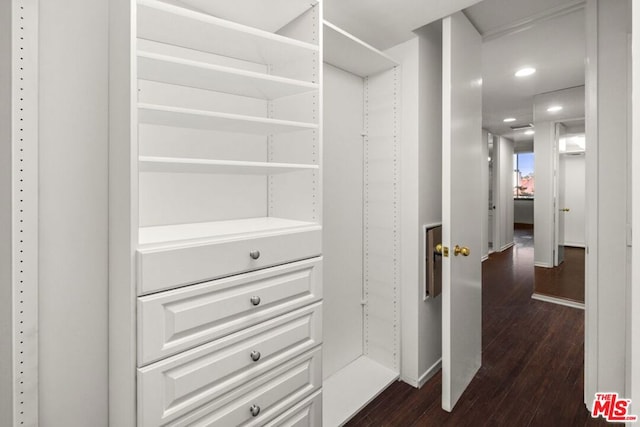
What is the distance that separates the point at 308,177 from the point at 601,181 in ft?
5.74

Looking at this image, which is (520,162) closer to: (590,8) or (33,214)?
(590,8)

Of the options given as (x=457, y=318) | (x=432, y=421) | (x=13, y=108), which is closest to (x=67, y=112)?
(x=13, y=108)

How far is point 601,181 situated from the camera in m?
1.83

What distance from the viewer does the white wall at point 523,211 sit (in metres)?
7.03

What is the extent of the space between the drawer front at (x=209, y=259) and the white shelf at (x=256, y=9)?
3.26ft

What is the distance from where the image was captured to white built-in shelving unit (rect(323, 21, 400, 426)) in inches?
81.1

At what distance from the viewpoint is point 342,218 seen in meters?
2.17

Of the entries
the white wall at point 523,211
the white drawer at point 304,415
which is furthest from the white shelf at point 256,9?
the white wall at point 523,211

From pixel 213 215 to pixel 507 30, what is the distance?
2.39 metres

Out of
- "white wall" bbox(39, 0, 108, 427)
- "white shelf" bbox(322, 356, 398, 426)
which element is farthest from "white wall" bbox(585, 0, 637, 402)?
"white wall" bbox(39, 0, 108, 427)

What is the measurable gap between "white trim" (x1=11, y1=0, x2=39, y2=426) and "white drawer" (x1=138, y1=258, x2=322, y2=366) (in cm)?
39

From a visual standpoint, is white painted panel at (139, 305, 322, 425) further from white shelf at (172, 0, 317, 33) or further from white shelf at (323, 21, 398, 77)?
white shelf at (323, 21, 398, 77)

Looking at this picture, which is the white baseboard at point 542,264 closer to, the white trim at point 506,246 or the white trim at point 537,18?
the white trim at point 506,246

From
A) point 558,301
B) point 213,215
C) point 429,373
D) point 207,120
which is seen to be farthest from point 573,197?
point 207,120
